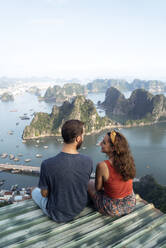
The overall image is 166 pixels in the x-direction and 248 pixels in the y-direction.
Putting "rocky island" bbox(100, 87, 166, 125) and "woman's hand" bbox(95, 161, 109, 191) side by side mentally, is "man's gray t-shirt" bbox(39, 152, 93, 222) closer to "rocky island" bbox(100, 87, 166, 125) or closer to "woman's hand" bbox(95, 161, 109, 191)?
"woman's hand" bbox(95, 161, 109, 191)

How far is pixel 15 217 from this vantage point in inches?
85.4

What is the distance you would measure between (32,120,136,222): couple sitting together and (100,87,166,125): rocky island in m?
43.8

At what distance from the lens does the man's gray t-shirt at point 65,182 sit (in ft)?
6.26


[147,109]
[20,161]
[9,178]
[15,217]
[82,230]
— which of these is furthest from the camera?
[147,109]

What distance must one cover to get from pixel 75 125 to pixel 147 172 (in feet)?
72.0

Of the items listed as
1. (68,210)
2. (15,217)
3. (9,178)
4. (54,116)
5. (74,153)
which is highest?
(74,153)

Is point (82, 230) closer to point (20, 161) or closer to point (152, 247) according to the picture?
point (152, 247)

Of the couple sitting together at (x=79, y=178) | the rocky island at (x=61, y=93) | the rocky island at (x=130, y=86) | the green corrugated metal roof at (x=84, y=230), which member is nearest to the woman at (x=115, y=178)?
the couple sitting together at (x=79, y=178)

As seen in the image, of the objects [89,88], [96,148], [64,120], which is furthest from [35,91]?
[96,148]

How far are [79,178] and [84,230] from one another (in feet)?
1.59

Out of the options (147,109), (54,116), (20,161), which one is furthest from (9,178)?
(147,109)

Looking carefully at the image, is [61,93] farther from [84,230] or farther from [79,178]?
[84,230]

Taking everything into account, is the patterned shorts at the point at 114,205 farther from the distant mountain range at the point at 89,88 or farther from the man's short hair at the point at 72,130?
the distant mountain range at the point at 89,88

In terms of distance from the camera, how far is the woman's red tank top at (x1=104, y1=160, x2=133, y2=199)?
2073 millimetres
